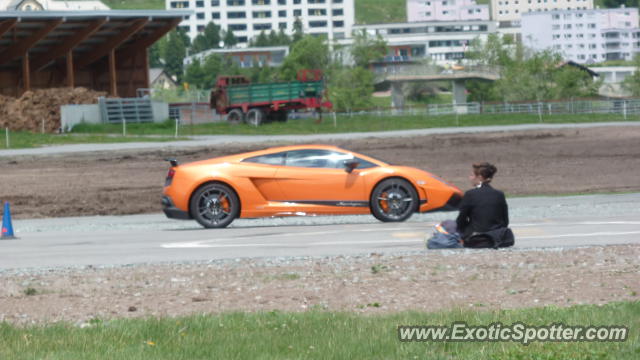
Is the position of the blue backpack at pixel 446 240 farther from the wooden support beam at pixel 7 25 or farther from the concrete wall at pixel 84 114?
the wooden support beam at pixel 7 25

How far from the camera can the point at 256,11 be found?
185375 millimetres

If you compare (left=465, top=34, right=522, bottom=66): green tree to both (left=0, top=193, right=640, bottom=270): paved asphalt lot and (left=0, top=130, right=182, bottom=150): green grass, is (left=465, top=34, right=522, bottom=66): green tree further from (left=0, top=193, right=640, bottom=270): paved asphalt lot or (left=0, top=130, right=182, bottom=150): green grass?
(left=0, top=193, right=640, bottom=270): paved asphalt lot

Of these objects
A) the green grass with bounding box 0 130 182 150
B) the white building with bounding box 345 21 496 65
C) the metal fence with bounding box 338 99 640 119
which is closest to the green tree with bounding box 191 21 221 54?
the white building with bounding box 345 21 496 65

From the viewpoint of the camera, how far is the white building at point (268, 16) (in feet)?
597

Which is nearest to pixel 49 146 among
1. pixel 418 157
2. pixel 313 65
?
pixel 418 157

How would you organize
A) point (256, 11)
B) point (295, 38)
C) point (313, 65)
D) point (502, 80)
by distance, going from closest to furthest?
point (502, 80), point (313, 65), point (295, 38), point (256, 11)

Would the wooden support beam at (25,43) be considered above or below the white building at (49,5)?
below

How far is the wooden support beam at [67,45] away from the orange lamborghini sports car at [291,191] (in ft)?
120

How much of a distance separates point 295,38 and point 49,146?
412 ft

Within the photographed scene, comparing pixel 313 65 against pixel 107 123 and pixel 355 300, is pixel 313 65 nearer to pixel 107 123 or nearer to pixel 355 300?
pixel 107 123

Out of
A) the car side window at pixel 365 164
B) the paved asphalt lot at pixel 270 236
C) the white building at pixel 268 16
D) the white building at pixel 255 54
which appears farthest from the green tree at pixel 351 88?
the white building at pixel 268 16

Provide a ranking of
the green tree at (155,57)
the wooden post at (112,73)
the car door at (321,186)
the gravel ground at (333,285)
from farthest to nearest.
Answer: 1. the green tree at (155,57)
2. the wooden post at (112,73)
3. the car door at (321,186)
4. the gravel ground at (333,285)

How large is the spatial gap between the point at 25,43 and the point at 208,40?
124 metres

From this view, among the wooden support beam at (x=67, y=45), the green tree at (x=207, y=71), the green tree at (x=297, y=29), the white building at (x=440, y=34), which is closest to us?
the wooden support beam at (x=67, y=45)
